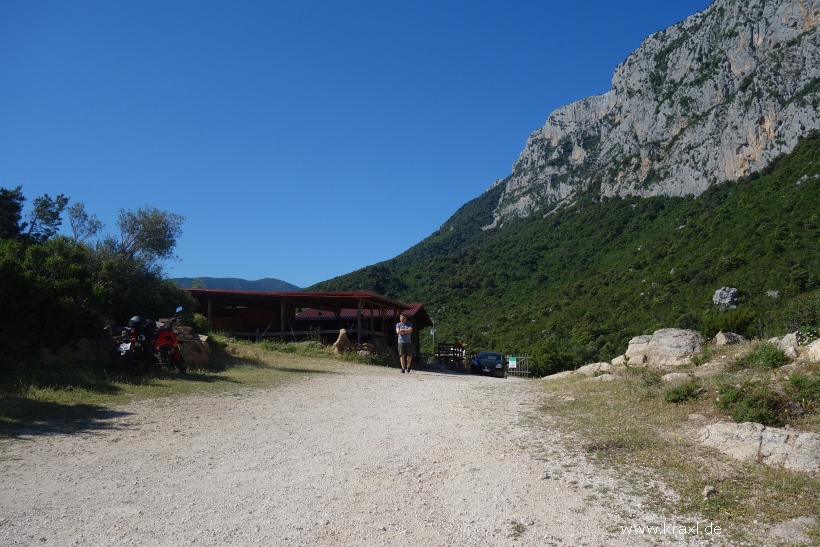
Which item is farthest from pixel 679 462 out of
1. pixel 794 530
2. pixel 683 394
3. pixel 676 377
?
pixel 676 377

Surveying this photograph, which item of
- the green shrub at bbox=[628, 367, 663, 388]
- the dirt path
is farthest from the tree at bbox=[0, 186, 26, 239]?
the green shrub at bbox=[628, 367, 663, 388]

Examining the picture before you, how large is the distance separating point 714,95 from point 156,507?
2792 inches

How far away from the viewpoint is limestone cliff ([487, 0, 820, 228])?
50344mm

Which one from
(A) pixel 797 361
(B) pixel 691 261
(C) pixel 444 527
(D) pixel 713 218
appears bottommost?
(C) pixel 444 527

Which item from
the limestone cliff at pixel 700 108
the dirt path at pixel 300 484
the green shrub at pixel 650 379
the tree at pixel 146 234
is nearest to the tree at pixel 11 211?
the tree at pixel 146 234

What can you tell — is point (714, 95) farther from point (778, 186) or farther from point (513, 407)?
point (513, 407)

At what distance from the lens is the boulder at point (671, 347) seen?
11.2 m

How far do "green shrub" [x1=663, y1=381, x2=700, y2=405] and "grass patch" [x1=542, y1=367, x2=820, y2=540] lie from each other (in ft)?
0.06

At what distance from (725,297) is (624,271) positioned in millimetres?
15487

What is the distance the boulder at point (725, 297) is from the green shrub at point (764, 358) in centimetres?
2647

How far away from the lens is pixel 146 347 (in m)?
11.3

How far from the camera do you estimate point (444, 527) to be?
393cm

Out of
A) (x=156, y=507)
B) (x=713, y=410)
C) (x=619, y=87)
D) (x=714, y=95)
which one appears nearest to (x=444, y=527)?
(x=156, y=507)

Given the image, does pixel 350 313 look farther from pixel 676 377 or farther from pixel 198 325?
pixel 676 377
